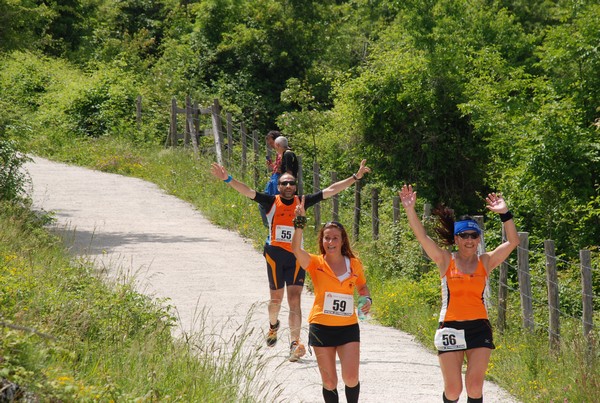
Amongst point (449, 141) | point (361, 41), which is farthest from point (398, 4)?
point (361, 41)

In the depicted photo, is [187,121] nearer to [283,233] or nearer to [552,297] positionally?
[283,233]

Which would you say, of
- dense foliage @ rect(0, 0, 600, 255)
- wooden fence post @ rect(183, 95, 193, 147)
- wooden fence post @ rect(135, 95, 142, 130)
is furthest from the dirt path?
wooden fence post @ rect(135, 95, 142, 130)

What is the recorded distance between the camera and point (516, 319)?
11266 mm

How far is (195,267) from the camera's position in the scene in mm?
15367

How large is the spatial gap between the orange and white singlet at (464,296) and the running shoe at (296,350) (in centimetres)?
247

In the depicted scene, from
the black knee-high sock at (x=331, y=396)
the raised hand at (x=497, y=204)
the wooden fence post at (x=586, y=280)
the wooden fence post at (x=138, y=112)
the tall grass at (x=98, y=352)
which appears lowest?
the black knee-high sock at (x=331, y=396)

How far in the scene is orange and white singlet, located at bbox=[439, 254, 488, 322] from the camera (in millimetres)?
7512

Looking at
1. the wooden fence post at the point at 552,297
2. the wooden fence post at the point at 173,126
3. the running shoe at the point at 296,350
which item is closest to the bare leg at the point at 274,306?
the running shoe at the point at 296,350

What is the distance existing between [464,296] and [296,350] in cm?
264

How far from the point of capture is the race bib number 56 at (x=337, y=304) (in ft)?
25.6

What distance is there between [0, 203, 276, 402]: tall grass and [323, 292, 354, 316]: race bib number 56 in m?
0.74

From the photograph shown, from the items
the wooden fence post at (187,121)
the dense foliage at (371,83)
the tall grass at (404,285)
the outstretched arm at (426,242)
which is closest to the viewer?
the outstretched arm at (426,242)

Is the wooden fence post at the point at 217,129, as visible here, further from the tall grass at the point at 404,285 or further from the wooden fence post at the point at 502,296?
the wooden fence post at the point at 502,296

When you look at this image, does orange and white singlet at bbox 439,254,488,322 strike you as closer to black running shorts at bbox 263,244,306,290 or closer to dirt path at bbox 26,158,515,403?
dirt path at bbox 26,158,515,403
